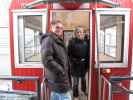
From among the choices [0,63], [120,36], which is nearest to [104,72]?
[120,36]

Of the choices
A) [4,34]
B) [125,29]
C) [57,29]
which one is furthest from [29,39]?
[4,34]

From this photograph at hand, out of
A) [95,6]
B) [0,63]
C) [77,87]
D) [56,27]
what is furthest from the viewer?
[0,63]

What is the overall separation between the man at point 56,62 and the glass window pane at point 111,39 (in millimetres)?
1123

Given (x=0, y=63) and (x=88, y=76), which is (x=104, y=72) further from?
(x=0, y=63)

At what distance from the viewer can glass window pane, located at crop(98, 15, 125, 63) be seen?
4105 millimetres

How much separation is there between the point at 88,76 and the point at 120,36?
2.53 ft

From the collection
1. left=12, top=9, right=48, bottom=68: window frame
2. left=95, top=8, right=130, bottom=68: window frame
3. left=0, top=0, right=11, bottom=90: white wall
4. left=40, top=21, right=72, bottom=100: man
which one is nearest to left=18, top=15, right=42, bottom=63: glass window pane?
left=12, top=9, right=48, bottom=68: window frame

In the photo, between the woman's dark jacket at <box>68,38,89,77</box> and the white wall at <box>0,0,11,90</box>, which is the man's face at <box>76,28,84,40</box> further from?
the white wall at <box>0,0,11,90</box>

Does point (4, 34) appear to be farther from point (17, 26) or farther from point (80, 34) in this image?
point (80, 34)

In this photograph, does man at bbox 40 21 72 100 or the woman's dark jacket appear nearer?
man at bbox 40 21 72 100

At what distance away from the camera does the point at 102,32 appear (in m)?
4.09

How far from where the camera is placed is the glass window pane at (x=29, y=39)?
13.7 ft

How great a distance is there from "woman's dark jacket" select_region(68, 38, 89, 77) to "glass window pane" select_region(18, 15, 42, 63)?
0.52 metres

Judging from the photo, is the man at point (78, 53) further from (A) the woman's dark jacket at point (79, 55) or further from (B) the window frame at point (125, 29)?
(B) the window frame at point (125, 29)
